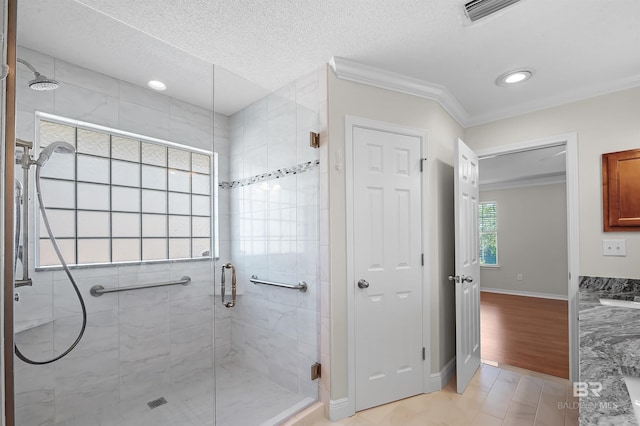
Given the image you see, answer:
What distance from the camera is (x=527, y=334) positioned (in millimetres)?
3779

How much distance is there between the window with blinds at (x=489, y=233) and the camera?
22.4 feet

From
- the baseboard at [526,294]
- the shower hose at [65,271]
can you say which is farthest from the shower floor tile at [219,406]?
the baseboard at [526,294]

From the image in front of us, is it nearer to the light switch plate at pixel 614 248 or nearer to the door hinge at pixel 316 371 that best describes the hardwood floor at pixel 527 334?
the light switch plate at pixel 614 248

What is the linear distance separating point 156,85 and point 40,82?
1.63 ft

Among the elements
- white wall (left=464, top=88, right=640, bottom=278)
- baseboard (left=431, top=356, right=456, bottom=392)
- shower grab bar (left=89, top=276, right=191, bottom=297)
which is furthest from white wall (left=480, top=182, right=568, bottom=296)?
shower grab bar (left=89, top=276, right=191, bottom=297)

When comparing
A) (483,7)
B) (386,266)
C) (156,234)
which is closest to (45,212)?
(156,234)

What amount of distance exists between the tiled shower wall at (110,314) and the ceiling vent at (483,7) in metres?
1.56

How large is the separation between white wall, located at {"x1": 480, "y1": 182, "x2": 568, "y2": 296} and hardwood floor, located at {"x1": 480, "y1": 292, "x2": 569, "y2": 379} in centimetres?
51

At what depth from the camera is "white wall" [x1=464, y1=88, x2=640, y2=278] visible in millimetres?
2318

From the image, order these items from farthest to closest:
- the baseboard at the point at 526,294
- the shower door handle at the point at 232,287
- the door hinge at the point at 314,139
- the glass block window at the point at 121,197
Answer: the baseboard at the point at 526,294 → the door hinge at the point at 314,139 → the shower door handle at the point at 232,287 → the glass block window at the point at 121,197

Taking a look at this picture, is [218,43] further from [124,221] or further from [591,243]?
[591,243]

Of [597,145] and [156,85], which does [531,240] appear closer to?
[597,145]

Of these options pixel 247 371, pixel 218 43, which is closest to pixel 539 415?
pixel 247 371

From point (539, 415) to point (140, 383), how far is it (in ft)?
8.16
